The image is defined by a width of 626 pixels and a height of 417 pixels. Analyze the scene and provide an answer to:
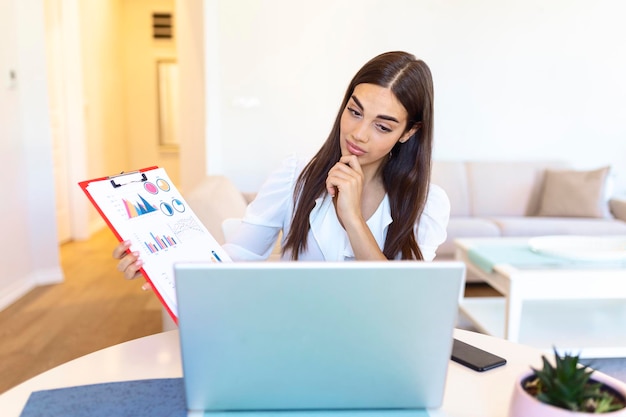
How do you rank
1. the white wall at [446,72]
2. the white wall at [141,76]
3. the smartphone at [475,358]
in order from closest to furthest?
the smartphone at [475,358] → the white wall at [446,72] → the white wall at [141,76]

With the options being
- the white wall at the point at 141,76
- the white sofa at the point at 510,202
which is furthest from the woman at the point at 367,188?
the white wall at the point at 141,76

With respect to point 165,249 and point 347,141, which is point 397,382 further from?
point 347,141

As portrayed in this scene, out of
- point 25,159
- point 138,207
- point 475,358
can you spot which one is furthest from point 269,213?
point 25,159

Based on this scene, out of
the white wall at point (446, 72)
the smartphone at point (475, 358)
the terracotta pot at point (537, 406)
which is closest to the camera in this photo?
the terracotta pot at point (537, 406)

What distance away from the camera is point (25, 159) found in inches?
137

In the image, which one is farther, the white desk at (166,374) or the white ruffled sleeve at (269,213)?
the white ruffled sleeve at (269,213)

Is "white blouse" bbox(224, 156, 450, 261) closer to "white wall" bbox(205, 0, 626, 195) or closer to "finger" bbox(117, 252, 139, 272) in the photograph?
"finger" bbox(117, 252, 139, 272)

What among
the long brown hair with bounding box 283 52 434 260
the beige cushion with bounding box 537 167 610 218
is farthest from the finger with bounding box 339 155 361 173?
the beige cushion with bounding box 537 167 610 218

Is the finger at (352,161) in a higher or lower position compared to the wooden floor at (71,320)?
higher

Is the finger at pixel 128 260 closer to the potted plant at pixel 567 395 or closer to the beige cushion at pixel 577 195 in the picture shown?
the potted plant at pixel 567 395

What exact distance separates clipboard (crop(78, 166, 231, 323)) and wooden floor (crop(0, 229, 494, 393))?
1.68 metres

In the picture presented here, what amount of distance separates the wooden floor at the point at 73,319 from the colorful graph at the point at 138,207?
1716 millimetres

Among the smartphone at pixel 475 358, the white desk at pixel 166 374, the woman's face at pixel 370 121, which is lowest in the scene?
the white desk at pixel 166 374

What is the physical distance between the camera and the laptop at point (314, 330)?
0.62 metres
